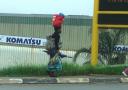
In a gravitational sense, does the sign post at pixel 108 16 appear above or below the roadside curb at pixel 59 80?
above

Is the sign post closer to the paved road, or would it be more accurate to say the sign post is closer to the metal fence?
the metal fence

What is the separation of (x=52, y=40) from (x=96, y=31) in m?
2.25

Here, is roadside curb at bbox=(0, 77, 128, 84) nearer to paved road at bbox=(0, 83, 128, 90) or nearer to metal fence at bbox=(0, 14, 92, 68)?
paved road at bbox=(0, 83, 128, 90)

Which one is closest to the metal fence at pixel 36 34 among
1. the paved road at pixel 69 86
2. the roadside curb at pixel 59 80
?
the roadside curb at pixel 59 80

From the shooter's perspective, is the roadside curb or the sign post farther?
the sign post

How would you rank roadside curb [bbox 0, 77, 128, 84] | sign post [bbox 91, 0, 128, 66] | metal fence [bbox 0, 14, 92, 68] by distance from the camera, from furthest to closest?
metal fence [bbox 0, 14, 92, 68]
sign post [bbox 91, 0, 128, 66]
roadside curb [bbox 0, 77, 128, 84]

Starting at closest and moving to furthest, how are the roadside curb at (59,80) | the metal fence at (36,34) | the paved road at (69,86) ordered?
the paved road at (69,86) → the roadside curb at (59,80) → the metal fence at (36,34)

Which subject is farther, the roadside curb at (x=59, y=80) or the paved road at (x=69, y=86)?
the roadside curb at (x=59, y=80)

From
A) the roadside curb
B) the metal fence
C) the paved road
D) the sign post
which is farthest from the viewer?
the metal fence

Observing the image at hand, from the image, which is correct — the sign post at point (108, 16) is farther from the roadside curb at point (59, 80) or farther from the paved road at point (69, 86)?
the paved road at point (69, 86)

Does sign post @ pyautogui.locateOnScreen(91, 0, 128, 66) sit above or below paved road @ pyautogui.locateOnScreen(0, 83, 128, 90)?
above

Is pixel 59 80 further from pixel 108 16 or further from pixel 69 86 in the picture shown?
pixel 108 16

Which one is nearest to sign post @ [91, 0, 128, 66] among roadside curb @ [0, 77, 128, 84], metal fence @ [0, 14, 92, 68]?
roadside curb @ [0, 77, 128, 84]

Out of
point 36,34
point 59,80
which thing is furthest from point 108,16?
point 36,34
